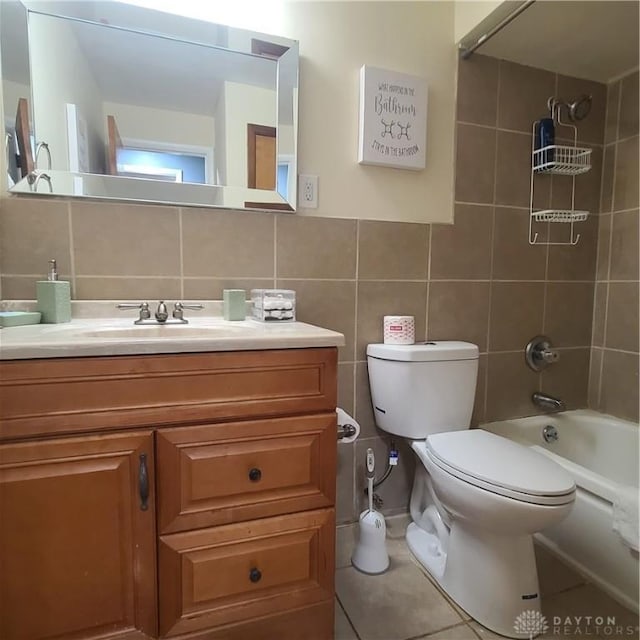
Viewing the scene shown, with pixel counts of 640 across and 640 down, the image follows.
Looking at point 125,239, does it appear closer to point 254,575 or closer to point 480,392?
point 254,575

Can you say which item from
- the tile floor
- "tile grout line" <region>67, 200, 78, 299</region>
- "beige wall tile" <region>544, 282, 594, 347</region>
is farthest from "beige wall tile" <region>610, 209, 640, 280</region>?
"tile grout line" <region>67, 200, 78, 299</region>

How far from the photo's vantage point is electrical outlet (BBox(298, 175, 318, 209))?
141 cm

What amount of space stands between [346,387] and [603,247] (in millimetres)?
1376

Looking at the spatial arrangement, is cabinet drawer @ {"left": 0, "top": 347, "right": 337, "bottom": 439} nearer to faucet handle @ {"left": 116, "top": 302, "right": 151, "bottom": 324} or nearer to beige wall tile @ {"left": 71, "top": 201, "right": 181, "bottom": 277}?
faucet handle @ {"left": 116, "top": 302, "right": 151, "bottom": 324}

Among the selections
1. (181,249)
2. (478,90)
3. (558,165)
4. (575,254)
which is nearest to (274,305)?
(181,249)

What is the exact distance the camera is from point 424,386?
140 centimetres

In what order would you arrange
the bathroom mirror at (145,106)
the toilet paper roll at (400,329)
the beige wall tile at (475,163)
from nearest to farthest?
the bathroom mirror at (145,106)
the toilet paper roll at (400,329)
the beige wall tile at (475,163)

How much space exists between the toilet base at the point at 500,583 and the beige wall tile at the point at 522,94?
153 cm

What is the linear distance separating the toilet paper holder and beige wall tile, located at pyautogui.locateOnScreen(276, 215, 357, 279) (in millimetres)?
534

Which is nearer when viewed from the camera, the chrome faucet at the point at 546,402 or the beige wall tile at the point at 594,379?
the chrome faucet at the point at 546,402

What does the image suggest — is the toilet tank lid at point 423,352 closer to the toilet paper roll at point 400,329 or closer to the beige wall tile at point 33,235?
the toilet paper roll at point 400,329

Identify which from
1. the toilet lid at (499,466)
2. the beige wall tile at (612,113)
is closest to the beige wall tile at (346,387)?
the toilet lid at (499,466)

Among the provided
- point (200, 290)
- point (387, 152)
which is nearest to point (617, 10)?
point (387, 152)

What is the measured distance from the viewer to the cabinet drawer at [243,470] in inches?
34.1
